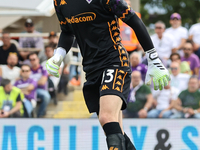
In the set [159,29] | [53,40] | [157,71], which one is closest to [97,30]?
[157,71]

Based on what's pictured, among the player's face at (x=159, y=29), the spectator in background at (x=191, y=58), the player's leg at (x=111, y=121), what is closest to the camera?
the player's leg at (x=111, y=121)

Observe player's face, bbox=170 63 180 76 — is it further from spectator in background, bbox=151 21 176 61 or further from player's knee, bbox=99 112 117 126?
player's knee, bbox=99 112 117 126

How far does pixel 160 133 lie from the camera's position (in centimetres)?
454

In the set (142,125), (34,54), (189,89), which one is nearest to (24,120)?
(142,125)

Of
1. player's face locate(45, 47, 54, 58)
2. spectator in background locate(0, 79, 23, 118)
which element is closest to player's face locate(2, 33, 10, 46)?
player's face locate(45, 47, 54, 58)

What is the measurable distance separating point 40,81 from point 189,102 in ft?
10.2

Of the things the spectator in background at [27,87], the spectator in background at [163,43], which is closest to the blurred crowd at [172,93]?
the spectator in background at [163,43]

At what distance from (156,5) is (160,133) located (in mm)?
19980

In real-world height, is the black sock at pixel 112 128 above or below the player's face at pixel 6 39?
below

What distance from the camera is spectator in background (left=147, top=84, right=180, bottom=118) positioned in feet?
21.2

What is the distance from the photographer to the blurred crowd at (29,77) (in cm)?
670

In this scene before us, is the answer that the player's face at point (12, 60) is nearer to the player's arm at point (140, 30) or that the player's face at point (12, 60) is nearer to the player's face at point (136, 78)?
the player's face at point (136, 78)

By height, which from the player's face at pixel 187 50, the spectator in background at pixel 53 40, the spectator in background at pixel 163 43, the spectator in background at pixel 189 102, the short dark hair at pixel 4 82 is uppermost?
the spectator in background at pixel 53 40

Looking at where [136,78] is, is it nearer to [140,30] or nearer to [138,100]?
[138,100]
